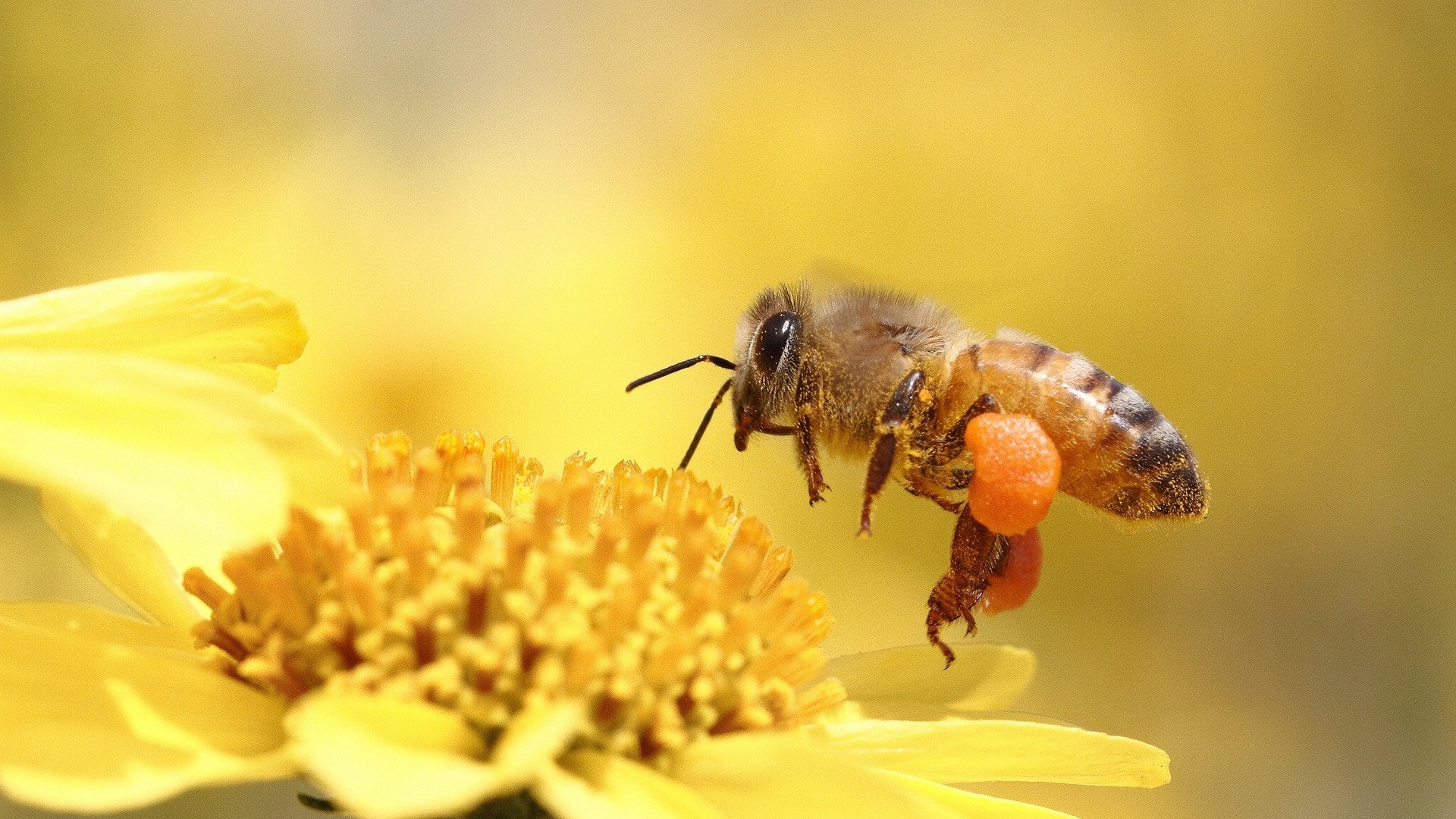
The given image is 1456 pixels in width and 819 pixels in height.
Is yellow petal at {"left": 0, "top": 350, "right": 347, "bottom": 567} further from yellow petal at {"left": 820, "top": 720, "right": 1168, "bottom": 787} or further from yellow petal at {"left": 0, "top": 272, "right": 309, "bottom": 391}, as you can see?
yellow petal at {"left": 820, "top": 720, "right": 1168, "bottom": 787}

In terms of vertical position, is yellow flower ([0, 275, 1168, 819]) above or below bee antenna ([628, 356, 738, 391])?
below

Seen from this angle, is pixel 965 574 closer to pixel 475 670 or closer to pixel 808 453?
pixel 808 453

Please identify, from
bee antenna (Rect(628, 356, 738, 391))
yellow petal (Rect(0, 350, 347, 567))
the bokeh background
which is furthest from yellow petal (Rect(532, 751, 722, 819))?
the bokeh background

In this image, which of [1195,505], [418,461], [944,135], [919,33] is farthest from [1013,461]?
[919,33]

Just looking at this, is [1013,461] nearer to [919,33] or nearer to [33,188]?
[33,188]

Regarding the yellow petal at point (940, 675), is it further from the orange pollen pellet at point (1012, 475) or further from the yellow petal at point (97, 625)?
the yellow petal at point (97, 625)

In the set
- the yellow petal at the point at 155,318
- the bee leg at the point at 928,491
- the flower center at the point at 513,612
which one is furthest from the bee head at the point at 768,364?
the yellow petal at the point at 155,318

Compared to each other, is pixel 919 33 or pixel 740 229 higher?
pixel 919 33
